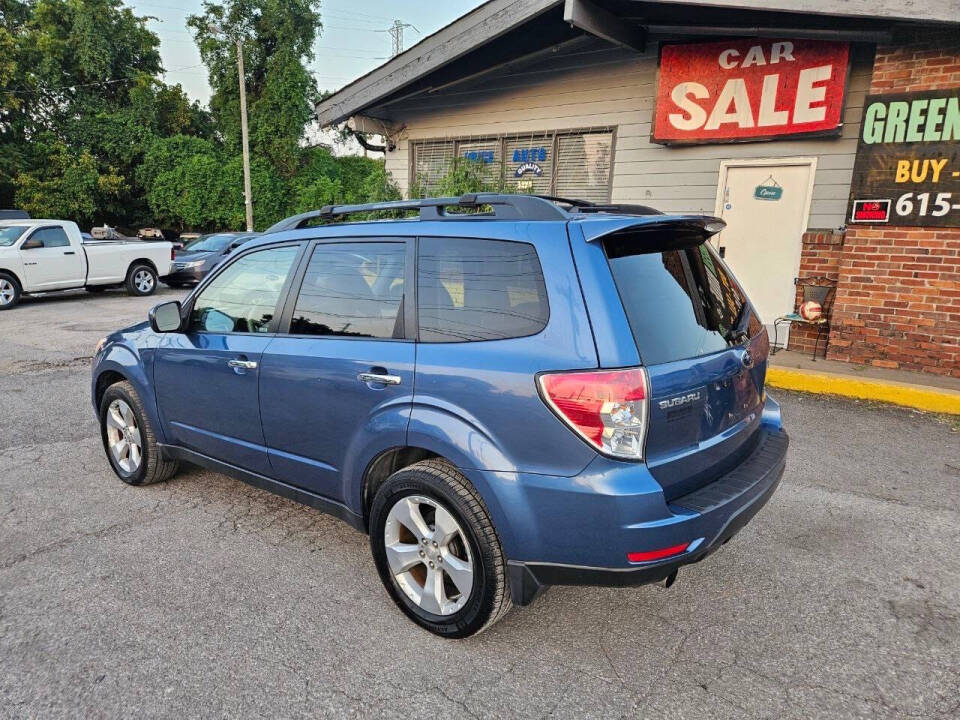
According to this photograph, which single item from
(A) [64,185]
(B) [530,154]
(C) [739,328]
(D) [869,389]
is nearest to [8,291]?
(B) [530,154]

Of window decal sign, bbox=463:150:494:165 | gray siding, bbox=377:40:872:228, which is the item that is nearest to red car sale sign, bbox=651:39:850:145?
gray siding, bbox=377:40:872:228

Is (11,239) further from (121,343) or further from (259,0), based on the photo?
(259,0)

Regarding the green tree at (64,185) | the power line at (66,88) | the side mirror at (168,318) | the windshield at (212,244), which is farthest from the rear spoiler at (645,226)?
the power line at (66,88)

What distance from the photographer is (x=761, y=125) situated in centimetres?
779

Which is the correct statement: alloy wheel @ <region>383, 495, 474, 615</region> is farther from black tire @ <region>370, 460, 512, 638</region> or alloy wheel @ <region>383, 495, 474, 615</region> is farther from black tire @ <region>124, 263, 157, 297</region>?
black tire @ <region>124, 263, 157, 297</region>

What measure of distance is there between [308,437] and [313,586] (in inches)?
27.8

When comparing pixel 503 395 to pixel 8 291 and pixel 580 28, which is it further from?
pixel 8 291

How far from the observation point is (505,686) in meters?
2.38

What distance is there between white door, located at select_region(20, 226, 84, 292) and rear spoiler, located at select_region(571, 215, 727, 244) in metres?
14.1

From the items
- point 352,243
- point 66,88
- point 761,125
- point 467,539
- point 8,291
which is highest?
point 66,88

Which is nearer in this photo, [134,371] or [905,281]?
[134,371]

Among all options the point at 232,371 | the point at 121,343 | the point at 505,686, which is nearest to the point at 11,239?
the point at 121,343

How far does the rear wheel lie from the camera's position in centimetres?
1255

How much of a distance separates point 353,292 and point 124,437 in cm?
229
